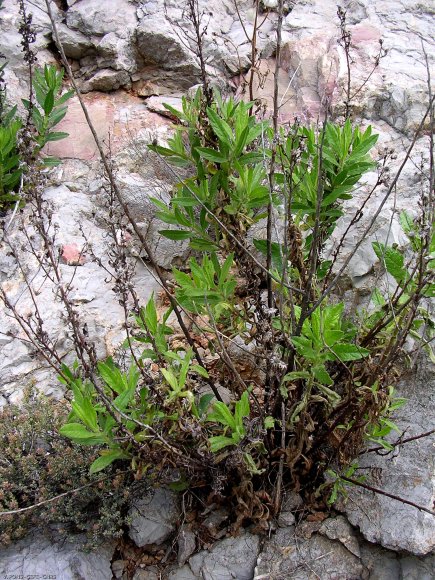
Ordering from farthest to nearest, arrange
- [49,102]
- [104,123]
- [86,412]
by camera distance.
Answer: [104,123], [49,102], [86,412]

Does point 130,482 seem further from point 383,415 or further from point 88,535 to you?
point 383,415

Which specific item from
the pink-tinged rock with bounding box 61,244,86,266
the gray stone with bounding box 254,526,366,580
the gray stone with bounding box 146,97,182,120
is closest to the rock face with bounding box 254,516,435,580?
the gray stone with bounding box 254,526,366,580

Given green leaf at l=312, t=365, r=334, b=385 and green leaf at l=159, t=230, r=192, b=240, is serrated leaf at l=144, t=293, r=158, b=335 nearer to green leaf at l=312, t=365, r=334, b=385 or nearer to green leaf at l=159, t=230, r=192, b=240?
green leaf at l=159, t=230, r=192, b=240

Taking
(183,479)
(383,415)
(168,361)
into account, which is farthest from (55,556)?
(383,415)

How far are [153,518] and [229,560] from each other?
0.43m

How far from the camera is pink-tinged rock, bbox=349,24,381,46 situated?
4.72 m

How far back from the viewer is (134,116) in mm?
4477

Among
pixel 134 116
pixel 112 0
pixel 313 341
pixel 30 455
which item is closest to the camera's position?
pixel 313 341

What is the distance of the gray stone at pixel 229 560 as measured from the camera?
2607 mm

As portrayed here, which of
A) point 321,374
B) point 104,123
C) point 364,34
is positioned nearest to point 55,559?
point 321,374

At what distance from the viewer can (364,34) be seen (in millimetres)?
4777

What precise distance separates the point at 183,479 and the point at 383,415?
3.26ft

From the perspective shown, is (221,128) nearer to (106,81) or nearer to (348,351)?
(348,351)

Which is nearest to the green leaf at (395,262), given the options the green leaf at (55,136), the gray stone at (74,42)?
the green leaf at (55,136)
